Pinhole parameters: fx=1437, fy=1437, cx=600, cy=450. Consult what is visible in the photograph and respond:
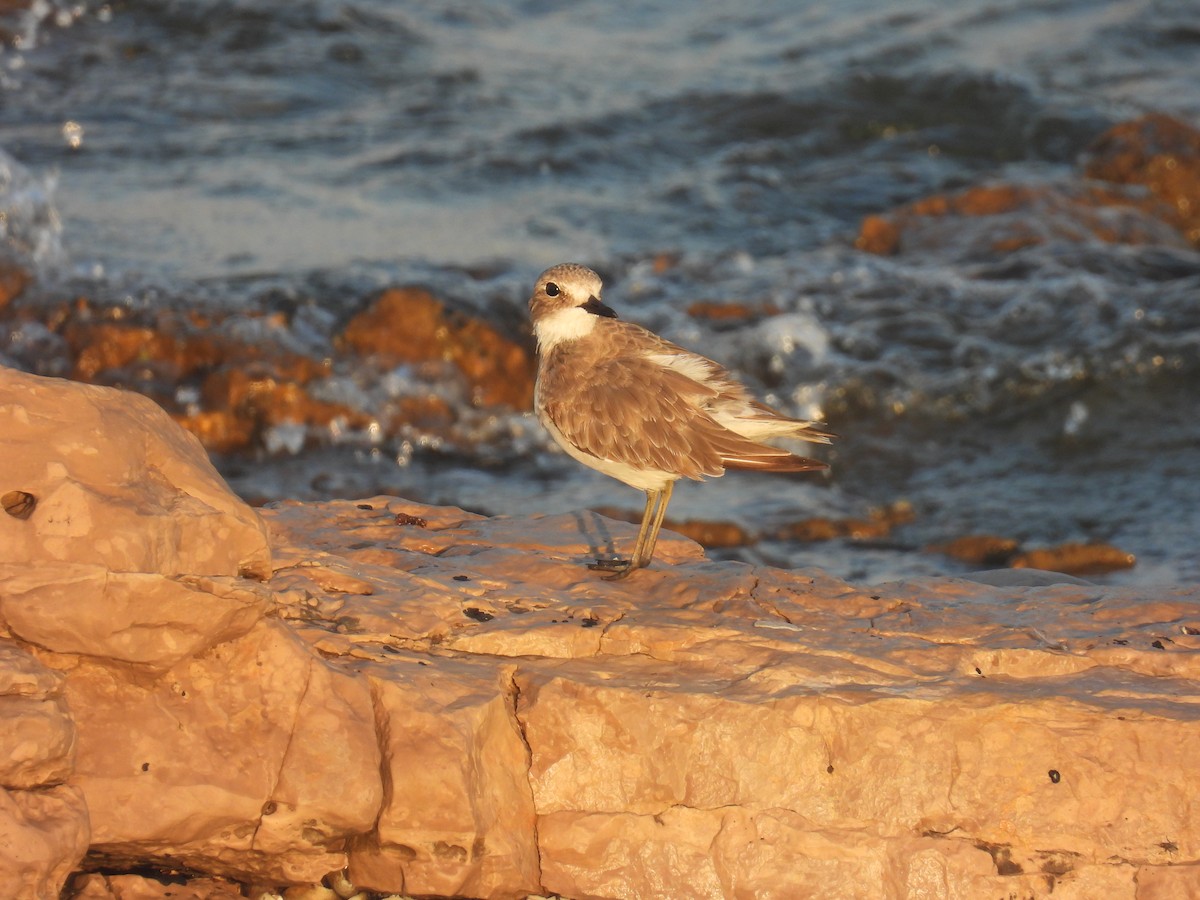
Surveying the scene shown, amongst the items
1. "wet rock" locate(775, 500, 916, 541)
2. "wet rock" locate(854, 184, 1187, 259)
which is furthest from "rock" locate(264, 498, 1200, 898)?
"wet rock" locate(854, 184, 1187, 259)

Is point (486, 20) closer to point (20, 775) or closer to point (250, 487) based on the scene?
point (250, 487)

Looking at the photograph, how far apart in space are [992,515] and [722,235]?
6.25 meters

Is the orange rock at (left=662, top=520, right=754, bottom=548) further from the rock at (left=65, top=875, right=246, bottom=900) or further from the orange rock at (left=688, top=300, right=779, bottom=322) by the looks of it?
the rock at (left=65, top=875, right=246, bottom=900)

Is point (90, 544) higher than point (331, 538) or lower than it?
higher

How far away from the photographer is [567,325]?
640cm

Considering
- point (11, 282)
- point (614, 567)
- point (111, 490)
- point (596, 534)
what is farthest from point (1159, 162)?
point (111, 490)

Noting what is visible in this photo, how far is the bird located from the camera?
5.97m

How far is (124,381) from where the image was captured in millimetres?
11227

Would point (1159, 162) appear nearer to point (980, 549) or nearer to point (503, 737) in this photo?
point (980, 549)

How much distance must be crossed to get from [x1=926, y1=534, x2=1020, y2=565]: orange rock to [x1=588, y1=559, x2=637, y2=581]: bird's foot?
13.8 ft

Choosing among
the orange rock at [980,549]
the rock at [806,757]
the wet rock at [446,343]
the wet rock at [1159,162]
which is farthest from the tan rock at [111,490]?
the wet rock at [1159,162]

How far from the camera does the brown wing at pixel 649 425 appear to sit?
596 centimetres

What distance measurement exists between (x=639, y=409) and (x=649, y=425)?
0.27ft

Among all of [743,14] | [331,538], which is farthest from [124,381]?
[743,14]
